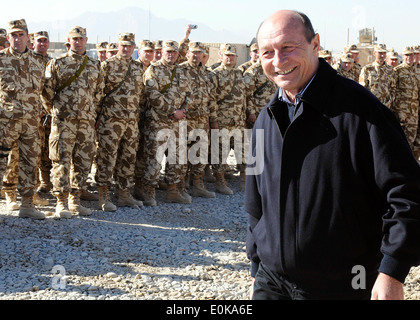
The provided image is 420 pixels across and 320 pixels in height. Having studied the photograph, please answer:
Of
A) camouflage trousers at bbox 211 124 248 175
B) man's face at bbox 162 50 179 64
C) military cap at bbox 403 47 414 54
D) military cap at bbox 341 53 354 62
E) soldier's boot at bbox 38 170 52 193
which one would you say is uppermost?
military cap at bbox 403 47 414 54

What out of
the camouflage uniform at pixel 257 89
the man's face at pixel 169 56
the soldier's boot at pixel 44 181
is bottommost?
the soldier's boot at pixel 44 181

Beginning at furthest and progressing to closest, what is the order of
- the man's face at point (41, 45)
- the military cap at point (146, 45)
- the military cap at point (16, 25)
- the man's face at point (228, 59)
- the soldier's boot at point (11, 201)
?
the man's face at point (228, 59)
the military cap at point (146, 45)
the man's face at point (41, 45)
the soldier's boot at point (11, 201)
the military cap at point (16, 25)

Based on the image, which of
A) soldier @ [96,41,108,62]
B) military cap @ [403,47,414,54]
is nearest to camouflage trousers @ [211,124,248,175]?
soldier @ [96,41,108,62]

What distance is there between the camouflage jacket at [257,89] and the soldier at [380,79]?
2.37 meters

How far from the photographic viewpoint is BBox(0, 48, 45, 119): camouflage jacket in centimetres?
695

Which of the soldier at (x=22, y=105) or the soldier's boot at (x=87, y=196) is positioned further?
the soldier's boot at (x=87, y=196)

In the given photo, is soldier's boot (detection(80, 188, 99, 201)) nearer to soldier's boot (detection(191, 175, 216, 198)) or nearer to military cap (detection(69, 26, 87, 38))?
soldier's boot (detection(191, 175, 216, 198))

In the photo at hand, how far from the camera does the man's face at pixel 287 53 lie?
2250 mm

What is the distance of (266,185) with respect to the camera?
2.45m

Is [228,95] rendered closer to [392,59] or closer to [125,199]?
[125,199]

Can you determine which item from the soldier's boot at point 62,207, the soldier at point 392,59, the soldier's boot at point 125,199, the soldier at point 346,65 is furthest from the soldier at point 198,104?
the soldier at point 392,59

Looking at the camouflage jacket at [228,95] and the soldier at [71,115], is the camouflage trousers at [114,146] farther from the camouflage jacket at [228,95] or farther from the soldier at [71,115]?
the camouflage jacket at [228,95]

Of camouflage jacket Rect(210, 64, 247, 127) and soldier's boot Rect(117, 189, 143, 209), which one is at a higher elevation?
camouflage jacket Rect(210, 64, 247, 127)

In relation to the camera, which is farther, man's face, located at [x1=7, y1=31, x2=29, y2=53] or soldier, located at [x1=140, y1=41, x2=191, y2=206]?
soldier, located at [x1=140, y1=41, x2=191, y2=206]
